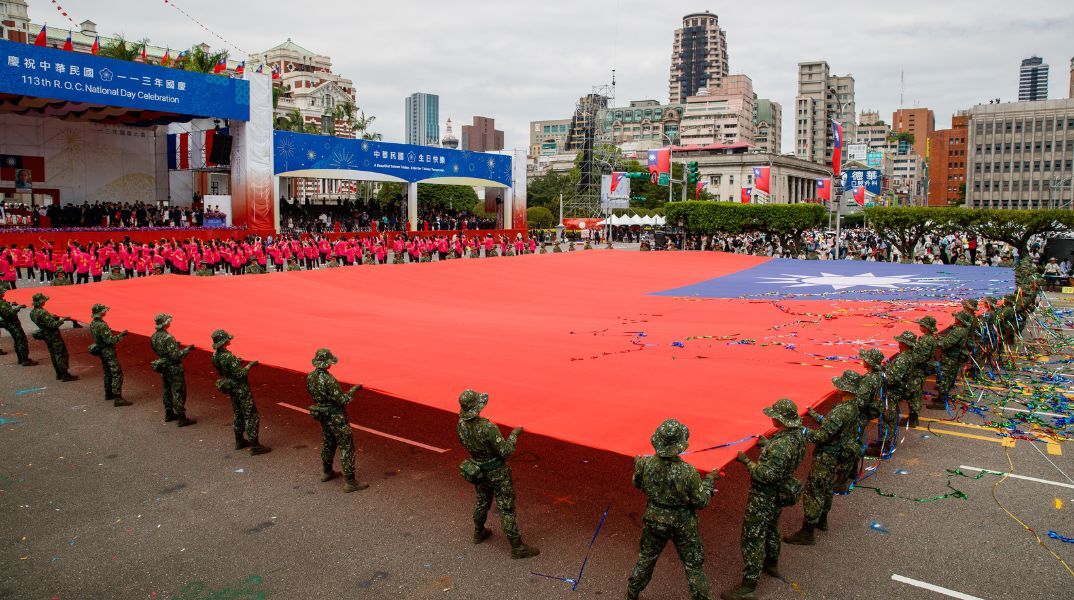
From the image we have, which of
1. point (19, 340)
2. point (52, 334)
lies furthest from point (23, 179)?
point (52, 334)

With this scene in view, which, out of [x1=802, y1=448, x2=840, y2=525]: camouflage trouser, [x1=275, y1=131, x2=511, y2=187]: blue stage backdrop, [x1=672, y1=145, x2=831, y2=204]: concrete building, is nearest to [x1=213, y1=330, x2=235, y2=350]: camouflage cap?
[x1=802, y1=448, x2=840, y2=525]: camouflage trouser

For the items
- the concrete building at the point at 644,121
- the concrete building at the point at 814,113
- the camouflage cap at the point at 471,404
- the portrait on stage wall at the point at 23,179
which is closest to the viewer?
the camouflage cap at the point at 471,404

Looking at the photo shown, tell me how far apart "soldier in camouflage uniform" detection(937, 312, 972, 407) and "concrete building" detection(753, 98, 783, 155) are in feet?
580

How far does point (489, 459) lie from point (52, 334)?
10.1 meters

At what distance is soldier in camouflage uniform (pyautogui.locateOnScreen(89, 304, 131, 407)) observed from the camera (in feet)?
35.7

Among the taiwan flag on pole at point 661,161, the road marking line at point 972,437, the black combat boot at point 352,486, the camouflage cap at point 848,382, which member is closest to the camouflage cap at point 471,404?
the black combat boot at point 352,486

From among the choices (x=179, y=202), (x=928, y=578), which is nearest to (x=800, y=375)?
(x=928, y=578)

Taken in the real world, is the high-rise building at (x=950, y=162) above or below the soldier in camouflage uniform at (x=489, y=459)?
above

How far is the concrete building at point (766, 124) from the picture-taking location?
18175 centimetres

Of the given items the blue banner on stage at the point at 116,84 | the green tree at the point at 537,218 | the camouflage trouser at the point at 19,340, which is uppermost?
the blue banner on stage at the point at 116,84

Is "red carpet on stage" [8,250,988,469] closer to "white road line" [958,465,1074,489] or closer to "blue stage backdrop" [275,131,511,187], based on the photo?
"white road line" [958,465,1074,489]

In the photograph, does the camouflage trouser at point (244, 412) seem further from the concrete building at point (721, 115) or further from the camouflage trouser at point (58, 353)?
the concrete building at point (721, 115)

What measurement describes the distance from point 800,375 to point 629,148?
151m

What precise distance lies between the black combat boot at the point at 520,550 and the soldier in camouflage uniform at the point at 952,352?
782 centimetres
